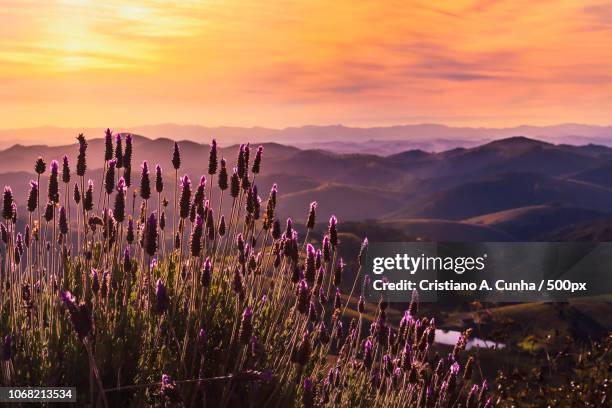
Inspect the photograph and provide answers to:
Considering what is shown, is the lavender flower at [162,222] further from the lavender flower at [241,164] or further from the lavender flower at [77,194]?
the lavender flower at [241,164]

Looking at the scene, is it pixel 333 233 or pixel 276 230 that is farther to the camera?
pixel 276 230

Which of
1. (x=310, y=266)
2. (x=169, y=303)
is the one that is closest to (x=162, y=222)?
(x=169, y=303)

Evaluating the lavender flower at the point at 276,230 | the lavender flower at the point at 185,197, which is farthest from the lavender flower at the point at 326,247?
the lavender flower at the point at 185,197

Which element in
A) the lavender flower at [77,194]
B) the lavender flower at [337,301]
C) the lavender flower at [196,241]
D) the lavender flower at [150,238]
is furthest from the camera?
the lavender flower at [337,301]

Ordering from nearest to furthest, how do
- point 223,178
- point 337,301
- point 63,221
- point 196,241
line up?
point 196,241
point 223,178
point 63,221
point 337,301

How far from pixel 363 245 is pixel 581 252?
11791cm

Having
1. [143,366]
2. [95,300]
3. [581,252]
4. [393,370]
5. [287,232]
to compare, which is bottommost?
[581,252]

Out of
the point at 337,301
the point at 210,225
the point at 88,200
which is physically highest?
the point at 88,200

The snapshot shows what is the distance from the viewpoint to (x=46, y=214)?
16.9ft

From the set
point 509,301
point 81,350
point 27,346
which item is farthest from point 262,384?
point 509,301

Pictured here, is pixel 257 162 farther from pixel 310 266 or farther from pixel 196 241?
pixel 196 241

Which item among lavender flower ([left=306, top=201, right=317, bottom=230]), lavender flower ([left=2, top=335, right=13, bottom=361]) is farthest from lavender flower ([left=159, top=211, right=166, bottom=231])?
lavender flower ([left=2, top=335, right=13, bottom=361])

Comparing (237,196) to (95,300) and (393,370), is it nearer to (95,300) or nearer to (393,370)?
(95,300)

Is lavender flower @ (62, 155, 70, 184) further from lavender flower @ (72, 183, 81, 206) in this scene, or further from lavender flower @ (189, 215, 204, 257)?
lavender flower @ (189, 215, 204, 257)
